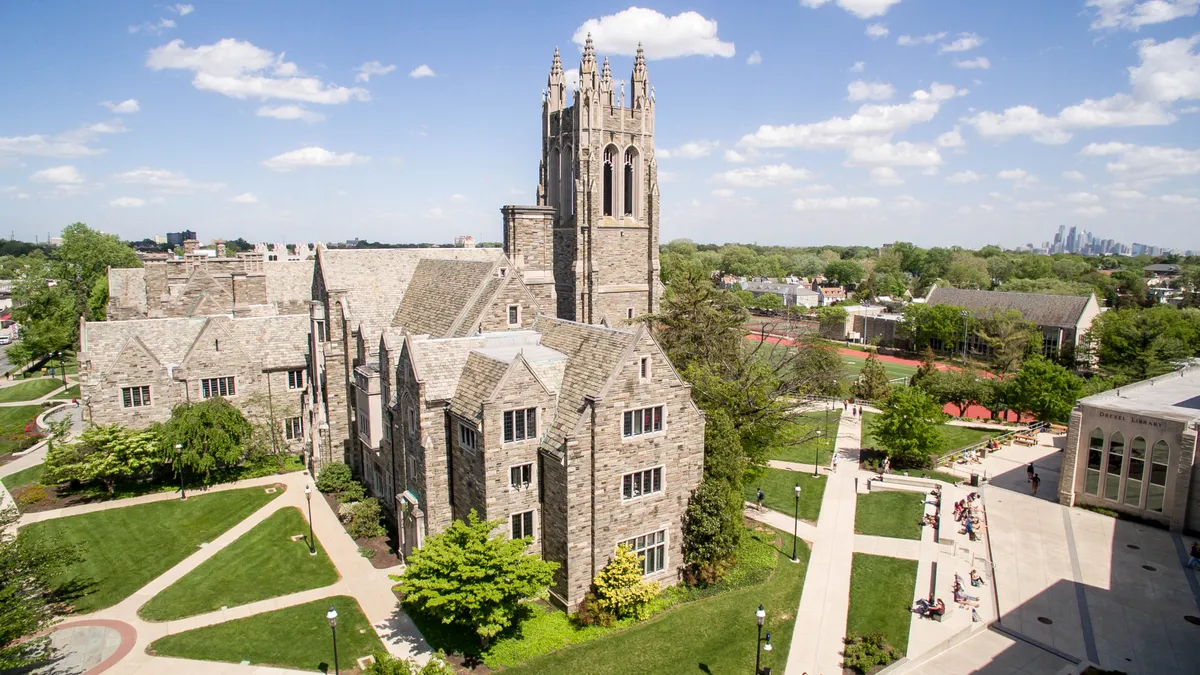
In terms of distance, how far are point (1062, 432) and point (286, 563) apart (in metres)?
54.0

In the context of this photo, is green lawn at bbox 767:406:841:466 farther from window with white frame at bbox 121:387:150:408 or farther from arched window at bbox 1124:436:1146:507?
window with white frame at bbox 121:387:150:408

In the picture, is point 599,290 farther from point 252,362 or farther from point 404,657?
point 404,657

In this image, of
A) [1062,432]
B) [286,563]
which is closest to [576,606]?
[286,563]

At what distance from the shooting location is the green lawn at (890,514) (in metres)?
34.4

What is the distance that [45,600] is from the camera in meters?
26.4

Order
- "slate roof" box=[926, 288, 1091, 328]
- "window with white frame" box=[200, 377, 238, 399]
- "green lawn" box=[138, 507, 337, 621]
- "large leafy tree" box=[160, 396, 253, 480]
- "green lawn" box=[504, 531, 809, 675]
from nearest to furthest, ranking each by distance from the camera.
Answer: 1. "green lawn" box=[504, 531, 809, 675]
2. "green lawn" box=[138, 507, 337, 621]
3. "large leafy tree" box=[160, 396, 253, 480]
4. "window with white frame" box=[200, 377, 238, 399]
5. "slate roof" box=[926, 288, 1091, 328]

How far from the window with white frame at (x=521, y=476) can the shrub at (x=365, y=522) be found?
10.4 meters

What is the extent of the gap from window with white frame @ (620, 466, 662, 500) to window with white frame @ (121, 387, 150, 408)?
30.2 m

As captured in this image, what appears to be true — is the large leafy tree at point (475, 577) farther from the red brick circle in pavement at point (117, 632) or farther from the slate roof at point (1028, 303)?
the slate roof at point (1028, 303)

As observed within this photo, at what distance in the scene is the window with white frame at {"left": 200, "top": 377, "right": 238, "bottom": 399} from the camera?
1592 inches

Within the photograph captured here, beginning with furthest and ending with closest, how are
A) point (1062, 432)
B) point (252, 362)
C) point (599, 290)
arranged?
point (1062, 432), point (599, 290), point (252, 362)

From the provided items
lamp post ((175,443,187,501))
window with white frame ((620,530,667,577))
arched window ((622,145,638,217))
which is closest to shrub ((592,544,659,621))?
window with white frame ((620,530,667,577))

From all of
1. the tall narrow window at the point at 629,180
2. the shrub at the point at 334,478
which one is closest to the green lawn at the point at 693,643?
the shrub at the point at 334,478

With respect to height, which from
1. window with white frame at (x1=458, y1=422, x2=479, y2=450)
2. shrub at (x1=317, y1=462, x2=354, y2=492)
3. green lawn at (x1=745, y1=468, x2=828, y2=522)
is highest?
window with white frame at (x1=458, y1=422, x2=479, y2=450)
